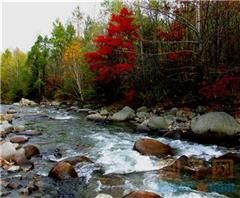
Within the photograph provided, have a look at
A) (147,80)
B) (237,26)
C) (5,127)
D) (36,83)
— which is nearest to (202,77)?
(237,26)

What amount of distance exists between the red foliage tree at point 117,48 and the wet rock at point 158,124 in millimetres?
6651

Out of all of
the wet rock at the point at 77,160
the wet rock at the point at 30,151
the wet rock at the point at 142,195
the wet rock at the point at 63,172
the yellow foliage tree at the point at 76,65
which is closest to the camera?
the wet rock at the point at 142,195

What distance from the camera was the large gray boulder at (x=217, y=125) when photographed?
11812 mm

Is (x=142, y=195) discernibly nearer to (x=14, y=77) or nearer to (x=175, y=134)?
(x=175, y=134)

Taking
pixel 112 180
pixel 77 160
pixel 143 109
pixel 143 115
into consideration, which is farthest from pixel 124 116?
pixel 112 180

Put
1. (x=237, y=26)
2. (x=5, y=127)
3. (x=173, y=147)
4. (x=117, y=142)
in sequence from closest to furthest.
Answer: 1. (x=173, y=147)
2. (x=117, y=142)
3. (x=5, y=127)
4. (x=237, y=26)

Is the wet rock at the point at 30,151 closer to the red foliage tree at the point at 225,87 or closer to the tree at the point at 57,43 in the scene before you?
the red foliage tree at the point at 225,87

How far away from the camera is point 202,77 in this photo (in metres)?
15.6

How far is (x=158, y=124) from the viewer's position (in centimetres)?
1403

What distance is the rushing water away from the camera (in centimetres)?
738

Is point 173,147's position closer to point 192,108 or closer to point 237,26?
point 192,108

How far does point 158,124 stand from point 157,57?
6.03 m

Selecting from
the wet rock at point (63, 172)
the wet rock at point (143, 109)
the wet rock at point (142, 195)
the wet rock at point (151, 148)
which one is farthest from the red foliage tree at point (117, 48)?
the wet rock at point (142, 195)

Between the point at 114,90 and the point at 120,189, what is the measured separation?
16.2 meters
